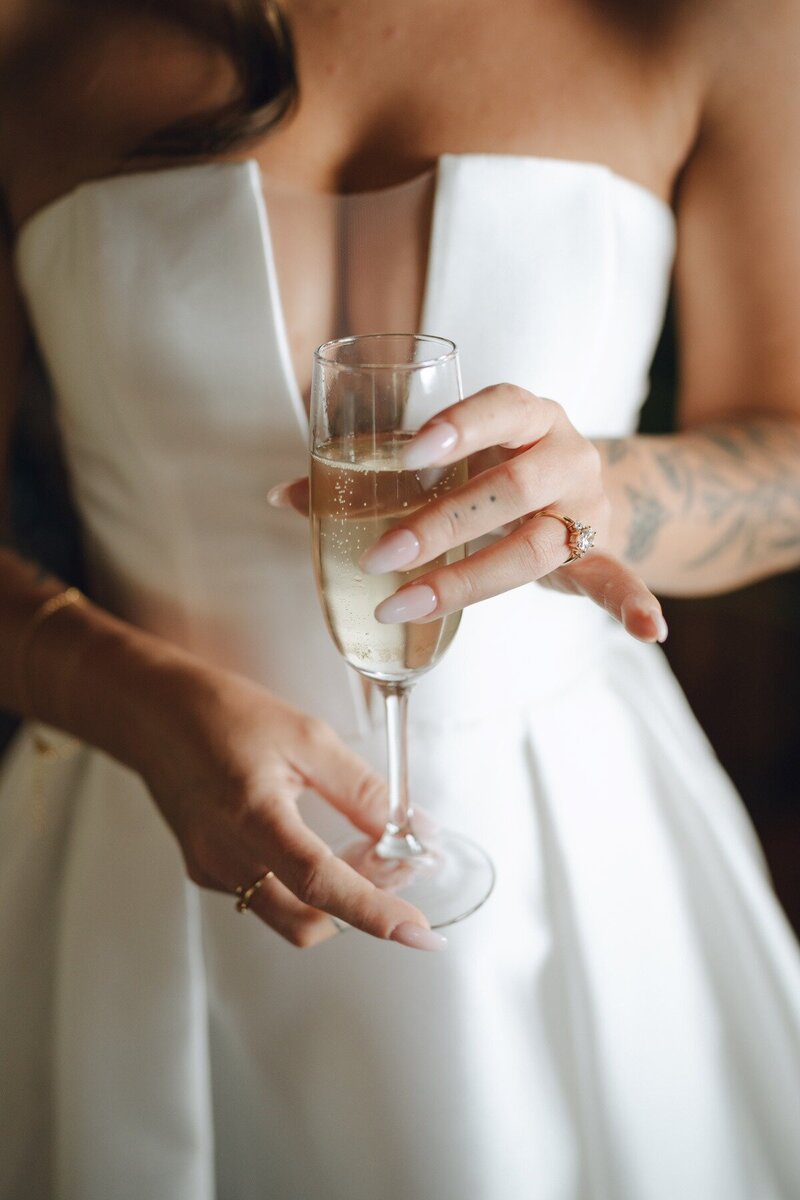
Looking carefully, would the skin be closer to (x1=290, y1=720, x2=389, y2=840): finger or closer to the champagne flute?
(x1=290, y1=720, x2=389, y2=840): finger

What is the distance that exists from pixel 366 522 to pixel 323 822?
367 millimetres

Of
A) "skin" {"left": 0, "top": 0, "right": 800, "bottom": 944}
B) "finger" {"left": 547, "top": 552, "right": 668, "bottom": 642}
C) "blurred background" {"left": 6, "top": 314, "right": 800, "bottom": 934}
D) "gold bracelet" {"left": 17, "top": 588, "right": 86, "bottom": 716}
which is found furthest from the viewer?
"blurred background" {"left": 6, "top": 314, "right": 800, "bottom": 934}

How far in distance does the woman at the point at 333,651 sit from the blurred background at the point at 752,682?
0.76 m

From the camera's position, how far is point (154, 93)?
3.03 feet

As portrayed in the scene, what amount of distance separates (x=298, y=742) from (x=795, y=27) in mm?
812

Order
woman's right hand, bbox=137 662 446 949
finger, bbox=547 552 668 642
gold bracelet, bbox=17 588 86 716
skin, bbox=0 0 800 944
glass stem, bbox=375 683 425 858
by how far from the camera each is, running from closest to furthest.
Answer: finger, bbox=547 552 668 642 → woman's right hand, bbox=137 662 446 949 → glass stem, bbox=375 683 425 858 → skin, bbox=0 0 800 944 → gold bracelet, bbox=17 588 86 716

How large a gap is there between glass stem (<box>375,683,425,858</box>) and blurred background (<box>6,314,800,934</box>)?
1139 millimetres

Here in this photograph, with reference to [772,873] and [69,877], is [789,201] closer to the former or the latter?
[69,877]

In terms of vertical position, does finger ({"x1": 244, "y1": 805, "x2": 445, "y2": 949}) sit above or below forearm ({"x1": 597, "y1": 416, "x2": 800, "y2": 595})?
below

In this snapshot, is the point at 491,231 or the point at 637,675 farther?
the point at 637,675

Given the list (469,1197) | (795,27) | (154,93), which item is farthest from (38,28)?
(469,1197)

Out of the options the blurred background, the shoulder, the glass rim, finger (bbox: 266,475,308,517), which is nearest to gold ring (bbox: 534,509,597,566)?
the glass rim

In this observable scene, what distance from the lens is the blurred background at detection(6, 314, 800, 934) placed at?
1.77 m

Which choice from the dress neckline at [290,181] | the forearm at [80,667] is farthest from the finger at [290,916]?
the dress neckline at [290,181]
